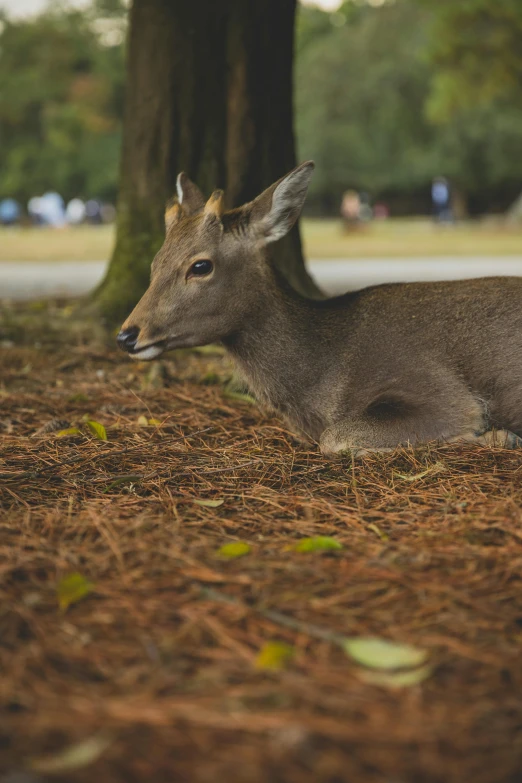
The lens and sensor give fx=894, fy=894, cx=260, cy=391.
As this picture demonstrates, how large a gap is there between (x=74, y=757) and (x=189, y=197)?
3624 millimetres

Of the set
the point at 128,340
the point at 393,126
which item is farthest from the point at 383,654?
the point at 393,126

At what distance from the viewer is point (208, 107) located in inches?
279

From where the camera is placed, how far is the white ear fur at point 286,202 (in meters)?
4.34

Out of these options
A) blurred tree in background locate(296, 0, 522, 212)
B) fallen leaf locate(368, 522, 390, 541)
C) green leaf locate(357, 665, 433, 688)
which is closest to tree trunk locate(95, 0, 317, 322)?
fallen leaf locate(368, 522, 390, 541)

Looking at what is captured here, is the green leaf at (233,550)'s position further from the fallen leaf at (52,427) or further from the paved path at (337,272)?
the paved path at (337,272)

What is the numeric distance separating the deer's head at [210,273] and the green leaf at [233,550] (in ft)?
5.33

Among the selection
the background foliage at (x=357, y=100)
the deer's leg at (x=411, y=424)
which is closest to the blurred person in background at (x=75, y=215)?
the background foliage at (x=357, y=100)

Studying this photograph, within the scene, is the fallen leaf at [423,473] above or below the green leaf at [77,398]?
above

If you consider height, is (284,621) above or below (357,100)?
below

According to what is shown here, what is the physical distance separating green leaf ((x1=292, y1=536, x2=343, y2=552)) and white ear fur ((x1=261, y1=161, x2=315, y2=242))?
6.37 ft

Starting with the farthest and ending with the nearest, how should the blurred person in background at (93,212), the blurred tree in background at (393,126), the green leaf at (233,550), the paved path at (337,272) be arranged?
the blurred person in background at (93,212)
the blurred tree in background at (393,126)
the paved path at (337,272)
the green leaf at (233,550)

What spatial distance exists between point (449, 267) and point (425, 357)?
11537 mm

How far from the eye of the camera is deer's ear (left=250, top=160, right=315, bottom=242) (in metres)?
4.36

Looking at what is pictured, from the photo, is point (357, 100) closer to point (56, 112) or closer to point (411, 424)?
point (56, 112)
